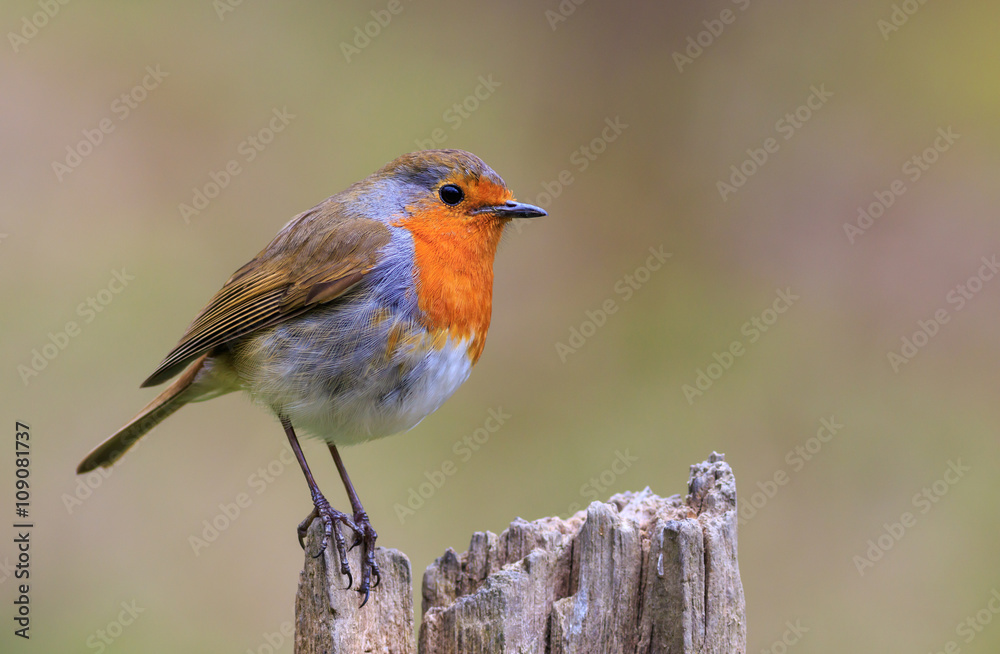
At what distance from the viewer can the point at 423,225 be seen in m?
3.97

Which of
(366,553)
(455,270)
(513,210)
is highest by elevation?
(513,210)

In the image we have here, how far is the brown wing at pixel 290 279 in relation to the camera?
3.86 m

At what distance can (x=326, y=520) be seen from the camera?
3.69 metres

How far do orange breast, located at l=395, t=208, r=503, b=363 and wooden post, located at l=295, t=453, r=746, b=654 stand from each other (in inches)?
34.4

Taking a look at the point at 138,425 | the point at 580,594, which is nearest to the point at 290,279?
the point at 138,425

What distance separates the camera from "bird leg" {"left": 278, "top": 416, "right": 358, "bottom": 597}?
3.48 metres

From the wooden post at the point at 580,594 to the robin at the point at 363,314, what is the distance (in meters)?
0.23

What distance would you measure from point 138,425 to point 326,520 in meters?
1.22

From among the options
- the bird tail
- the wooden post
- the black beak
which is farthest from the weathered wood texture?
the black beak

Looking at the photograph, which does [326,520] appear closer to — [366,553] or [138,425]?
[366,553]

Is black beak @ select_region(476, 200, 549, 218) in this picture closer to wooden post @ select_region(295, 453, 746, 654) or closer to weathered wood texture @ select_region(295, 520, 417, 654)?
wooden post @ select_region(295, 453, 746, 654)

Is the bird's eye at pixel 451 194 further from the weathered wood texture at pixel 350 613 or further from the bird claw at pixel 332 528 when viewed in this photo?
the weathered wood texture at pixel 350 613

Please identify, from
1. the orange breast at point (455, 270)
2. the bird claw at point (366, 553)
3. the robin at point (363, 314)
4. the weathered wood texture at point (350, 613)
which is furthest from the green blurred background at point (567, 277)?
the weathered wood texture at point (350, 613)

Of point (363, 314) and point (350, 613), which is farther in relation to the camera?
point (363, 314)
